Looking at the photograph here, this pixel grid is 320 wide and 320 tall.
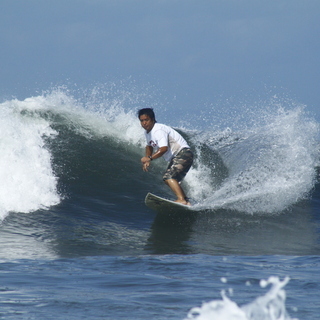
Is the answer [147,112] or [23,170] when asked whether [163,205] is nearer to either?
[147,112]

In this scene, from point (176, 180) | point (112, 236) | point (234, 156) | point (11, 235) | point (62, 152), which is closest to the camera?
point (11, 235)

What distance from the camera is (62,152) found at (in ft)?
38.2

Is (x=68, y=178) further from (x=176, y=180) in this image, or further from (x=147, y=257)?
(x=147, y=257)

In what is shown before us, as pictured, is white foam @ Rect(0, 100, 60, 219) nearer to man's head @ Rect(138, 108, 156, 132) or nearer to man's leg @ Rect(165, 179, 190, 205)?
man's leg @ Rect(165, 179, 190, 205)

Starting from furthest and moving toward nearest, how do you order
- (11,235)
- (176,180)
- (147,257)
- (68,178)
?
1. (68,178)
2. (176,180)
3. (11,235)
4. (147,257)

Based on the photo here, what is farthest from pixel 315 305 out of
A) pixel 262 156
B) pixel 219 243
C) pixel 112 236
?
pixel 262 156

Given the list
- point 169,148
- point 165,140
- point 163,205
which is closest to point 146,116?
point 165,140

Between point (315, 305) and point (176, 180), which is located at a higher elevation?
point (176, 180)

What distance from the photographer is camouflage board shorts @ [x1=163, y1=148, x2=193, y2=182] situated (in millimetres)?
8414

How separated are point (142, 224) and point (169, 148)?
1458mm

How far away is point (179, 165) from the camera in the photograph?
8414 millimetres

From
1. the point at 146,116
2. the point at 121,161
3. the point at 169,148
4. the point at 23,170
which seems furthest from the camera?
the point at 121,161

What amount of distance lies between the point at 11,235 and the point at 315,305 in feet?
15.3

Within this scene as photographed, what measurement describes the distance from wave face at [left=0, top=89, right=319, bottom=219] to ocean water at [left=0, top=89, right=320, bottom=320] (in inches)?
1.4
